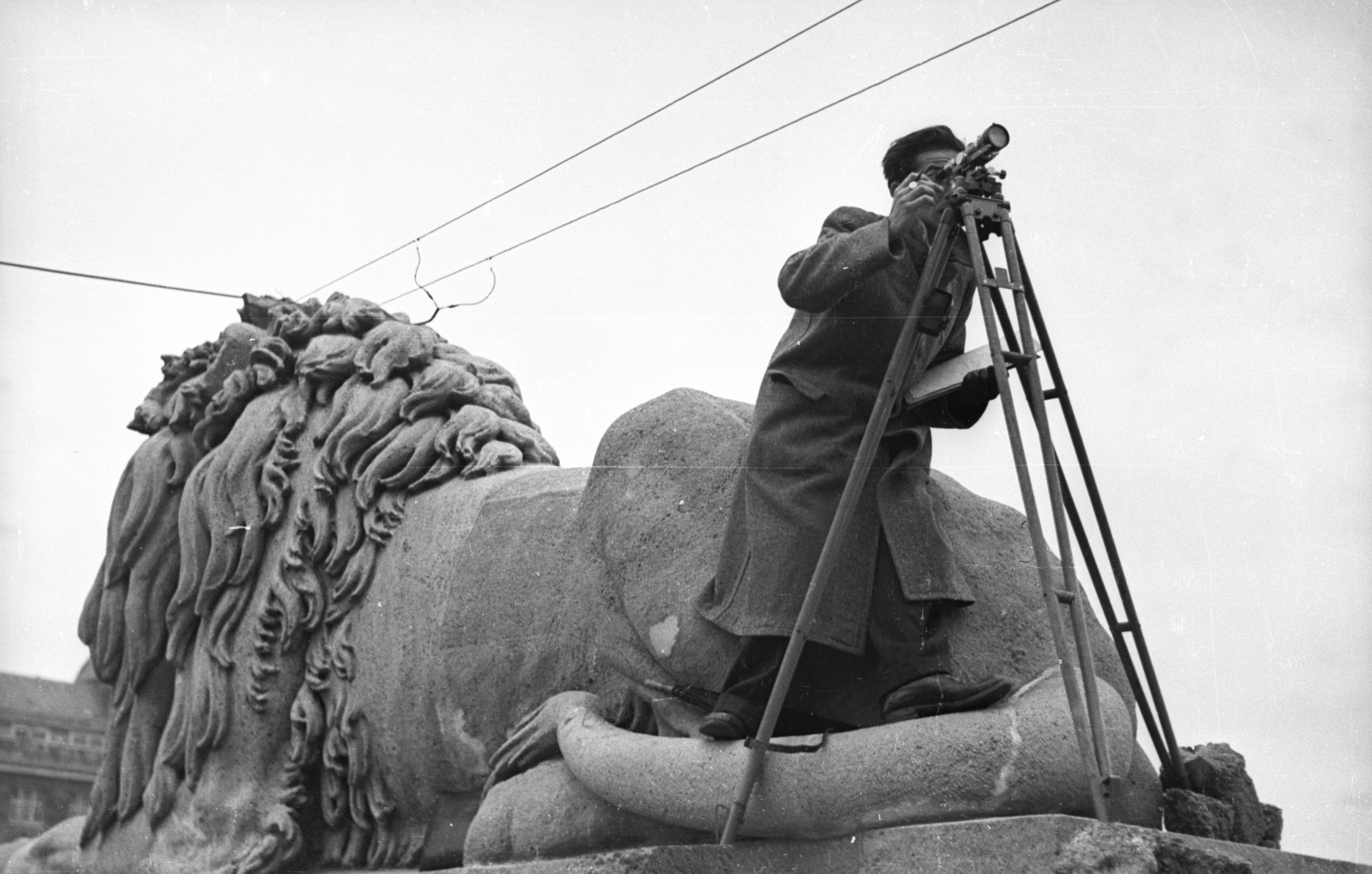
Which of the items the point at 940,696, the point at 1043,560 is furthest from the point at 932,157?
the point at 940,696

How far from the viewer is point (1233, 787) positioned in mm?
4746

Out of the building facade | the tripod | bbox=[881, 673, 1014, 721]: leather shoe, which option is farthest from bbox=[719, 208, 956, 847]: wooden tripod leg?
the building facade

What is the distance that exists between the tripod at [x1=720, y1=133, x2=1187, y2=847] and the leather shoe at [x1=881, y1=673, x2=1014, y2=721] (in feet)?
0.59

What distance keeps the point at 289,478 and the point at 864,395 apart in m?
2.61

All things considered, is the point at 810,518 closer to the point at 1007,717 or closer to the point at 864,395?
the point at 864,395

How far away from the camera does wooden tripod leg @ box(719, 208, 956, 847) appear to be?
4453 millimetres

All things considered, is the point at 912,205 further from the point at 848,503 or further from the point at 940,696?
the point at 940,696

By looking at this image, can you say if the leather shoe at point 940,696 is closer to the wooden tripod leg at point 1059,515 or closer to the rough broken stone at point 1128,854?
the wooden tripod leg at point 1059,515

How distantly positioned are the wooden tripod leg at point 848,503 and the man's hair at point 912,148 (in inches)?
19.9

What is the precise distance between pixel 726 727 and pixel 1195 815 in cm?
114

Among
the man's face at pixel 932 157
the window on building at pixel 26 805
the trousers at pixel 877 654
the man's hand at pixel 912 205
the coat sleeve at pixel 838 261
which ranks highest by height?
the man's face at pixel 932 157

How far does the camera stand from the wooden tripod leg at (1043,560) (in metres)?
4.15

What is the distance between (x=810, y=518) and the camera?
Answer: 4863 mm

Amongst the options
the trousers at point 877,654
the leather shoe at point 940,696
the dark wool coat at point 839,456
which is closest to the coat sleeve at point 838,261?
the dark wool coat at point 839,456
